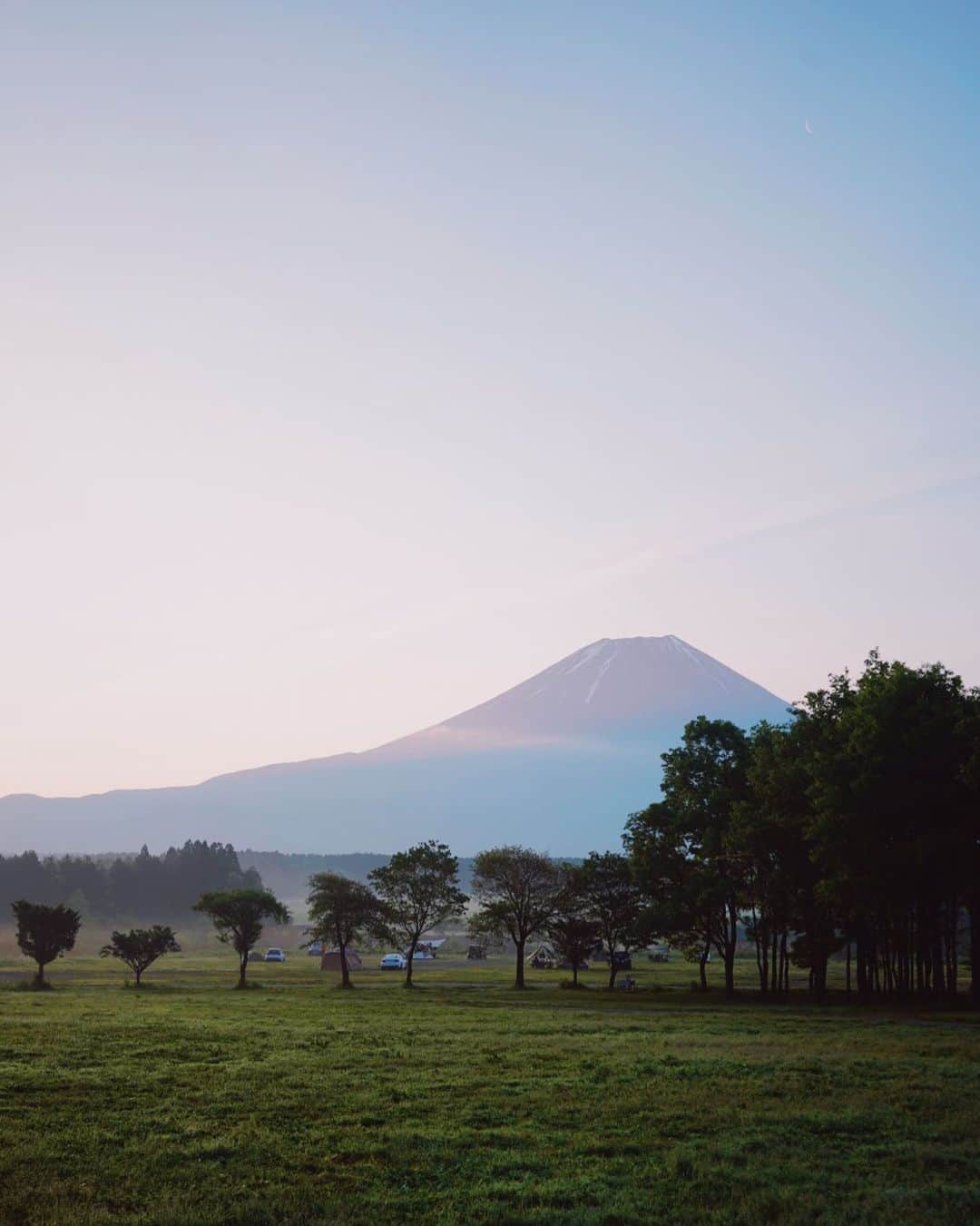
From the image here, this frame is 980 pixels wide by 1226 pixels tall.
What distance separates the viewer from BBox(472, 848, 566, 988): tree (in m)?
81.9

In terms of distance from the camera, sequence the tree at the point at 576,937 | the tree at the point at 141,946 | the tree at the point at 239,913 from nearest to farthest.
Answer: the tree at the point at 141,946 → the tree at the point at 576,937 → the tree at the point at 239,913

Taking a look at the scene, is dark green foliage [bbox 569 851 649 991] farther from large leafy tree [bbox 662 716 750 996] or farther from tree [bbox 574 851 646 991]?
large leafy tree [bbox 662 716 750 996]

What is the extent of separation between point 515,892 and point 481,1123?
6354 cm

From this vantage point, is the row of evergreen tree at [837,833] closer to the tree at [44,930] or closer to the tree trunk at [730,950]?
the tree trunk at [730,950]

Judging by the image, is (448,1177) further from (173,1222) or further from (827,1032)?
(827,1032)

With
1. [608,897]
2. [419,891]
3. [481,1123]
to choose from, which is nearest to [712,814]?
[608,897]

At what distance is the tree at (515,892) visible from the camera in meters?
81.9

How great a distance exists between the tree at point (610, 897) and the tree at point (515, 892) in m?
2.24

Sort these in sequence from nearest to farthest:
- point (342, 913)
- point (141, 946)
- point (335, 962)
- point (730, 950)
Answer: point (730, 950), point (141, 946), point (342, 913), point (335, 962)

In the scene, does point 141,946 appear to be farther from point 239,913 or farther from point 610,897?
point 610,897

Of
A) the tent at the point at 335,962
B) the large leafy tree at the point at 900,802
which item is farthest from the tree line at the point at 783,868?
the tent at the point at 335,962

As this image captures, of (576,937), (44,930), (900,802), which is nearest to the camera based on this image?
(900,802)

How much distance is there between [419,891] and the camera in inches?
3307

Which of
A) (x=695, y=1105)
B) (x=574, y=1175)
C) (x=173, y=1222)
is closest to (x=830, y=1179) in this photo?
(x=574, y=1175)
